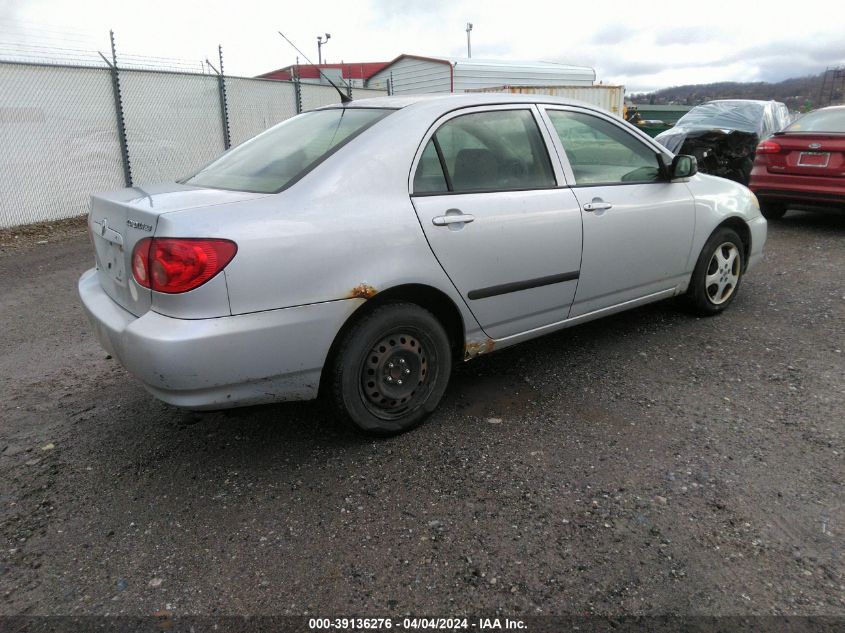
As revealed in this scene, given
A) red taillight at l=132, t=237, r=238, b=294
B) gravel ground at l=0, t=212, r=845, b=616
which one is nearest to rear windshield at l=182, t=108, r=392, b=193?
red taillight at l=132, t=237, r=238, b=294

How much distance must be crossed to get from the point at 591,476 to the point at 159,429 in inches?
84.5

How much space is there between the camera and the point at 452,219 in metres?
3.09

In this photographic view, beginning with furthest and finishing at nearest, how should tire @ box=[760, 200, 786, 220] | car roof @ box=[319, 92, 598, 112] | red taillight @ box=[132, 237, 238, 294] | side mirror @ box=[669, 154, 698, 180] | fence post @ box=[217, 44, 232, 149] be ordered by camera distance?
fence post @ box=[217, 44, 232, 149], tire @ box=[760, 200, 786, 220], side mirror @ box=[669, 154, 698, 180], car roof @ box=[319, 92, 598, 112], red taillight @ box=[132, 237, 238, 294]

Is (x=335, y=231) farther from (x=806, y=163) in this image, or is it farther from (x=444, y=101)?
(x=806, y=163)

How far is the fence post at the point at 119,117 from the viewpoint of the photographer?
10.4 m

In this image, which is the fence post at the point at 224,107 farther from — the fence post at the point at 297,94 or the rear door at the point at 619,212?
the rear door at the point at 619,212

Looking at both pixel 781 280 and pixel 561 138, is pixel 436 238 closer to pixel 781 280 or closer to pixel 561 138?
pixel 561 138

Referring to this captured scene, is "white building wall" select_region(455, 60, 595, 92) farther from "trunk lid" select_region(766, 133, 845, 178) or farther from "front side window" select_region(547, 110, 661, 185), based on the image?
"front side window" select_region(547, 110, 661, 185)

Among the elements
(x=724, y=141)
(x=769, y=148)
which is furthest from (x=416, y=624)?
(x=724, y=141)

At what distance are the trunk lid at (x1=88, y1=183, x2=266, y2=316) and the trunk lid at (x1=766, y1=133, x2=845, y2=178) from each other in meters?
7.05

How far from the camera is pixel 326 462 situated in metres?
3.01

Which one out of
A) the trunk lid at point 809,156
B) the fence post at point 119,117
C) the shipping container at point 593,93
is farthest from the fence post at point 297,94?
the trunk lid at point 809,156

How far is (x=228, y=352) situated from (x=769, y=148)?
25.3 feet

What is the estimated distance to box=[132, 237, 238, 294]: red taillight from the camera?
2.49 metres
